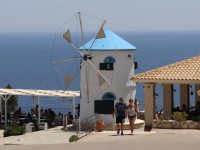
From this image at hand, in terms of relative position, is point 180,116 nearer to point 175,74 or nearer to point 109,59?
point 175,74

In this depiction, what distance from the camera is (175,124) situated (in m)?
33.2

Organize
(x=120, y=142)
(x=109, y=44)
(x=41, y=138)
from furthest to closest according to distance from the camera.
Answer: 1. (x=109, y=44)
2. (x=41, y=138)
3. (x=120, y=142)

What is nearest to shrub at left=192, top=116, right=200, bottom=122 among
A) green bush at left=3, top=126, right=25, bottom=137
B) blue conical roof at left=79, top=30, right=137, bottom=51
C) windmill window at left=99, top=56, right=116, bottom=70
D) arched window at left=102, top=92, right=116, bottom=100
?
arched window at left=102, top=92, right=116, bottom=100

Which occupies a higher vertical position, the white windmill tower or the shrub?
the white windmill tower

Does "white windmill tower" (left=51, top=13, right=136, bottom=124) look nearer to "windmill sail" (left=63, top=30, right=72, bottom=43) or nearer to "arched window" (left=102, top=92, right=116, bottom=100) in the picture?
"arched window" (left=102, top=92, right=116, bottom=100)

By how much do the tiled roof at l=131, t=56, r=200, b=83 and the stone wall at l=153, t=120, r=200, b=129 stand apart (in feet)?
6.42

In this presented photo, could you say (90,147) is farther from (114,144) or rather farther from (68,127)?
(68,127)

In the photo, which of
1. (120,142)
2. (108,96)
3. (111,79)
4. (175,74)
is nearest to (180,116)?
(175,74)

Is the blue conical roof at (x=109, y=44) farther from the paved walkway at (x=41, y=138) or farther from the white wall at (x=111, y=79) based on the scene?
the paved walkway at (x=41, y=138)

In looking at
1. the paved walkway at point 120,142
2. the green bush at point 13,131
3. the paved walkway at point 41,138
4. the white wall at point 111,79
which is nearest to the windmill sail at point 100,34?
the white wall at point 111,79

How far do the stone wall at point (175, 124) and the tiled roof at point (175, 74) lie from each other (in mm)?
1958

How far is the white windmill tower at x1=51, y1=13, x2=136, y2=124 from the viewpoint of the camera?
36188mm

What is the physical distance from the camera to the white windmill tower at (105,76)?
1425 inches

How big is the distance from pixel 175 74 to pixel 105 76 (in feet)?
10.0
